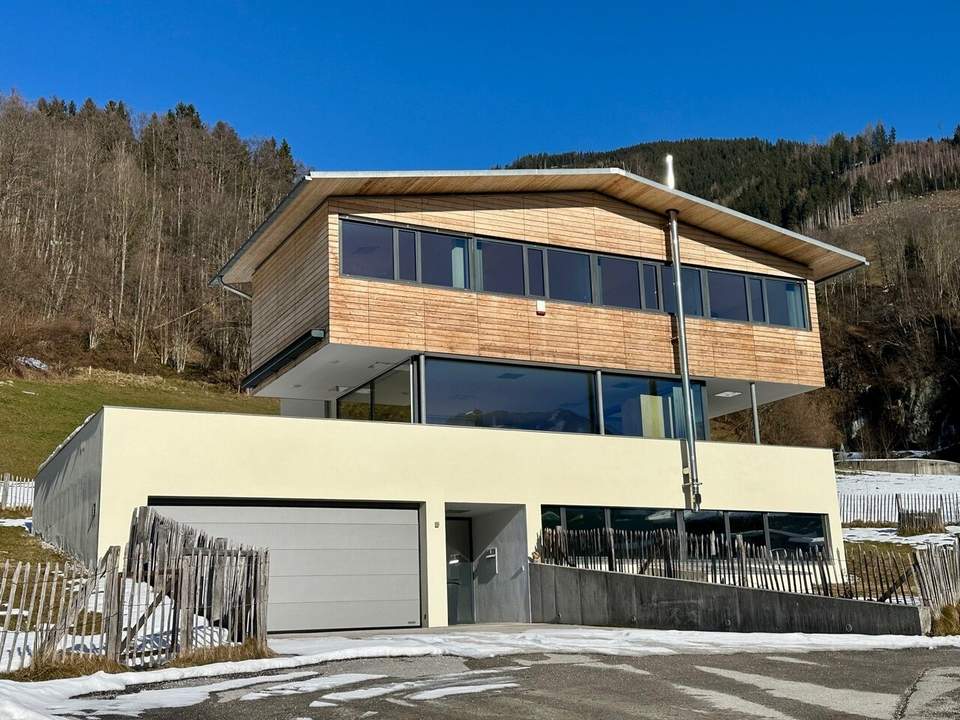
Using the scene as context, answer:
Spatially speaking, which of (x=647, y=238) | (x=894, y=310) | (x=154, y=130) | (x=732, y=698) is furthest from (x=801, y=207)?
(x=732, y=698)

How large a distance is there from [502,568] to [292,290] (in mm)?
6725

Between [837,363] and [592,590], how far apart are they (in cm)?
5194

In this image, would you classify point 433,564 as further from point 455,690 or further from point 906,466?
point 906,466

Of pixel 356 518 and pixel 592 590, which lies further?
pixel 356 518

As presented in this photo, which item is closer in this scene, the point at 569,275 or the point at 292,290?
the point at 292,290

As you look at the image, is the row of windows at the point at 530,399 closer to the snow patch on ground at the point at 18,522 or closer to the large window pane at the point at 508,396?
the large window pane at the point at 508,396

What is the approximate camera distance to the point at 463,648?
11398mm

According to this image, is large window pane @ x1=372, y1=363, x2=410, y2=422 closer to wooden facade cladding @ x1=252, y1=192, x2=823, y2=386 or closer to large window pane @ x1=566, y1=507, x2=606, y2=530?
wooden facade cladding @ x1=252, y1=192, x2=823, y2=386

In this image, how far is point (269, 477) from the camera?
1596cm

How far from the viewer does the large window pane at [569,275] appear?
65.1 feet

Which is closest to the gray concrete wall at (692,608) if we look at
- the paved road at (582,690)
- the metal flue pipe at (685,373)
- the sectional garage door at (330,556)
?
the paved road at (582,690)

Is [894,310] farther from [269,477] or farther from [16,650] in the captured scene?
Result: [16,650]

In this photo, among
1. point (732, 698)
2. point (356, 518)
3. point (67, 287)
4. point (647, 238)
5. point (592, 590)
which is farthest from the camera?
point (67, 287)

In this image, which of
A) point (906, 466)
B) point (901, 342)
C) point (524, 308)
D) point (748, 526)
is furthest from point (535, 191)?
point (901, 342)
